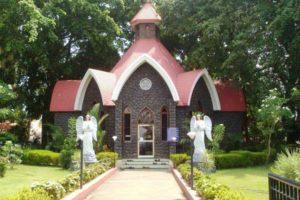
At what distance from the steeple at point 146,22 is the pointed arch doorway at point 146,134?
6.29 m

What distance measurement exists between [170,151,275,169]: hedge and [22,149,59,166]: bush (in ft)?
20.7

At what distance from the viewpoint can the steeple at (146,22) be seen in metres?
29.9

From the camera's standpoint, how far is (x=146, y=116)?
26.4 m

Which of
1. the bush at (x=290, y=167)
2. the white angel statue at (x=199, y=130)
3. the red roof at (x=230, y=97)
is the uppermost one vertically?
the red roof at (x=230, y=97)

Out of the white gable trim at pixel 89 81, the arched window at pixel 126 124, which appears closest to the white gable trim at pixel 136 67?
the arched window at pixel 126 124

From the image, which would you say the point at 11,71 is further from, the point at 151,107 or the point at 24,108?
the point at 151,107

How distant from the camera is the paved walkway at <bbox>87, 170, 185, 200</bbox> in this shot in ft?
43.7

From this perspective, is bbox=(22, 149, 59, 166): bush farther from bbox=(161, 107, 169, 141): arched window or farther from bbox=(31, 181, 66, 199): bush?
bbox=(31, 181, 66, 199): bush

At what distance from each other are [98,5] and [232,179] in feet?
58.3

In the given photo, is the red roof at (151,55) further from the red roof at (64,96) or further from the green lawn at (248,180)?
the green lawn at (248,180)

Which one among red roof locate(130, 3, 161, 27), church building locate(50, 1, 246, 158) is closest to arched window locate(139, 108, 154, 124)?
church building locate(50, 1, 246, 158)

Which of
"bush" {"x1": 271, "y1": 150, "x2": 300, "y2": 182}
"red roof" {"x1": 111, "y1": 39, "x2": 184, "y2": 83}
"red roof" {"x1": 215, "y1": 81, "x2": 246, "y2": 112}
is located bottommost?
"bush" {"x1": 271, "y1": 150, "x2": 300, "y2": 182}

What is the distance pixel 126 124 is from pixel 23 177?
924 centimetres

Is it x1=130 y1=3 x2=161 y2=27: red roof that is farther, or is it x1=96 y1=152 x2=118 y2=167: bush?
x1=130 y1=3 x2=161 y2=27: red roof
